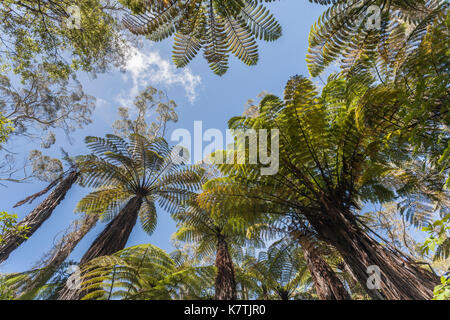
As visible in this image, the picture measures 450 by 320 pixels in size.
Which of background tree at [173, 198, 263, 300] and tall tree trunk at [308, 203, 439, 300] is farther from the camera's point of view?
background tree at [173, 198, 263, 300]

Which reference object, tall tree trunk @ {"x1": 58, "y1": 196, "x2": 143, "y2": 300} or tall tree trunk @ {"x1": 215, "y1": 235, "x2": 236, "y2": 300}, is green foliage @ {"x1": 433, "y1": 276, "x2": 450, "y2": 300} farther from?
tall tree trunk @ {"x1": 58, "y1": 196, "x2": 143, "y2": 300}

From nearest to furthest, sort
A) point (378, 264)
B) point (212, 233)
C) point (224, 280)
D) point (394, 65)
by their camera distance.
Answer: point (378, 264) → point (394, 65) → point (224, 280) → point (212, 233)

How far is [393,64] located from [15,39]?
24.7 feet

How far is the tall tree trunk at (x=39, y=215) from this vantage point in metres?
3.19

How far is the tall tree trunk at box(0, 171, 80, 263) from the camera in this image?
3.19 meters

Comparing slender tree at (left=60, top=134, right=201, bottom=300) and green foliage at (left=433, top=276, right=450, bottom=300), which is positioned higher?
slender tree at (left=60, top=134, right=201, bottom=300)

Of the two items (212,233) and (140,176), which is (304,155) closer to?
(212,233)

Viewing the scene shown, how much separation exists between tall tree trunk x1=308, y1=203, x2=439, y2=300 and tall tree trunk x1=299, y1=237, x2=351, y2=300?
1.37 feet

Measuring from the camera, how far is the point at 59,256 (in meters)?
3.78

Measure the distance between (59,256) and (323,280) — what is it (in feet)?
16.8

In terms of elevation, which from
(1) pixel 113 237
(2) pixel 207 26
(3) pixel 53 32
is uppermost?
(3) pixel 53 32

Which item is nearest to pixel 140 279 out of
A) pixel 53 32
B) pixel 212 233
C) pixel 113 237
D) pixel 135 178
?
pixel 113 237

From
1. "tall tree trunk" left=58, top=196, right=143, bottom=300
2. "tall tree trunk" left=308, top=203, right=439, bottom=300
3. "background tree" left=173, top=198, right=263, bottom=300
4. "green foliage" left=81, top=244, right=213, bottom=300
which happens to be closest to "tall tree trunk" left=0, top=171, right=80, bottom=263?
"tall tree trunk" left=58, top=196, right=143, bottom=300
